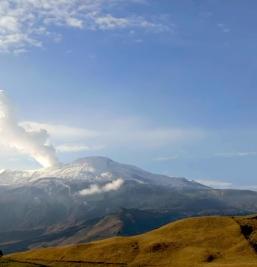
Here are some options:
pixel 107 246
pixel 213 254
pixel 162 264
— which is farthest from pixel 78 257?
pixel 213 254

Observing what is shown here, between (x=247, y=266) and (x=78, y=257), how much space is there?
120 feet

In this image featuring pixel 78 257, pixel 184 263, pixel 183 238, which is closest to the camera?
pixel 184 263

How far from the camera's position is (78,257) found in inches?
4257

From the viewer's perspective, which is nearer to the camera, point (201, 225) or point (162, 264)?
point (162, 264)

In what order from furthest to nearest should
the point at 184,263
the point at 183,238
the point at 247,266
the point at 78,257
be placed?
the point at 183,238
the point at 78,257
the point at 184,263
the point at 247,266

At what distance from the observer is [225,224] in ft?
405

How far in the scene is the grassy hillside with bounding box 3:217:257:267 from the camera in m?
101

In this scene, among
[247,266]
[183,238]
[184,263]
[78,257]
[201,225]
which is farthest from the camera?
[201,225]

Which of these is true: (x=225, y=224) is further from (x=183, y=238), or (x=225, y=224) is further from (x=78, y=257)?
(x=78, y=257)

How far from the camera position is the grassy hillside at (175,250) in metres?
101

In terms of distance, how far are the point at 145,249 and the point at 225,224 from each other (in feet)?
79.3

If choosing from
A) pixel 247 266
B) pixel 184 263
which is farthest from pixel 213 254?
pixel 247 266

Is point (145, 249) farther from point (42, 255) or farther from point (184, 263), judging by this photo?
point (42, 255)

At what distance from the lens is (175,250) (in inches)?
4269
